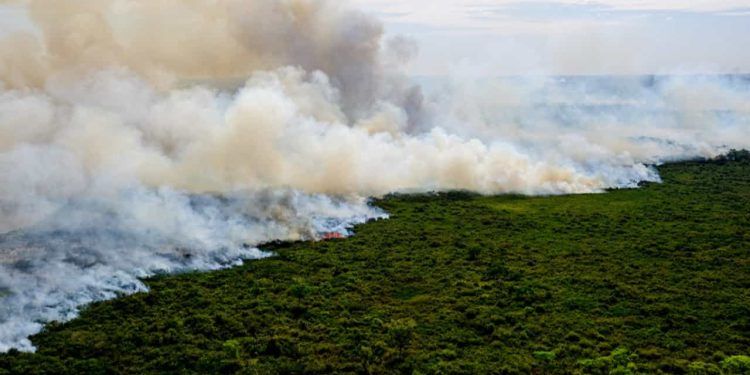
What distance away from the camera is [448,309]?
40312mm

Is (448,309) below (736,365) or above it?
above

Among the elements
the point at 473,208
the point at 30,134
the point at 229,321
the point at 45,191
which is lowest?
the point at 229,321

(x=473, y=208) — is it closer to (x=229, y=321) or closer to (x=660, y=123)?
(x=229, y=321)

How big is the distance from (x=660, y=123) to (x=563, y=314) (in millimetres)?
139840

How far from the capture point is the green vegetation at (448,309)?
3256cm

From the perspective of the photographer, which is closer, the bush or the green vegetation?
the bush

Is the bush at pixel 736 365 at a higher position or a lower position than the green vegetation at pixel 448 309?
lower


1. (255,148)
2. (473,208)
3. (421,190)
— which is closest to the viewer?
(255,148)

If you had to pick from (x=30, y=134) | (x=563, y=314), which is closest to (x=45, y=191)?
(x=30, y=134)

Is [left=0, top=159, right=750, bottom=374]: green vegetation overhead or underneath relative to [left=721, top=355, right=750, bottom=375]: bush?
overhead

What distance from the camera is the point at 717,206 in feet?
244

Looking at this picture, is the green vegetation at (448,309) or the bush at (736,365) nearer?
the bush at (736,365)

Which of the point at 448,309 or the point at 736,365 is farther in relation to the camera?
the point at 448,309

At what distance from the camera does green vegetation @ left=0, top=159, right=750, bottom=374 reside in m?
32.6
